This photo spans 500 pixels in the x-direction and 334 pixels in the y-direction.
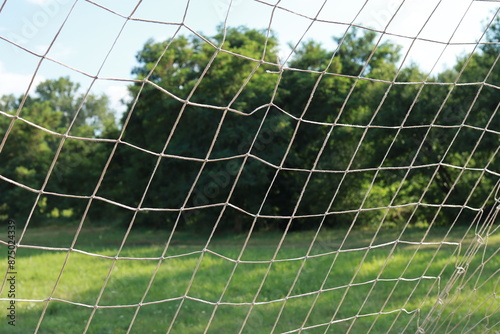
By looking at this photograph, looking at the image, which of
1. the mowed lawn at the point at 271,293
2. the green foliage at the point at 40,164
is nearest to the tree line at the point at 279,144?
the green foliage at the point at 40,164

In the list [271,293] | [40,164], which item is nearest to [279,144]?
[40,164]

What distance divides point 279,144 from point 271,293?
262 inches

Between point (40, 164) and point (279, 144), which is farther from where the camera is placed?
point (40, 164)

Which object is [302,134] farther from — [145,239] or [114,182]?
[114,182]

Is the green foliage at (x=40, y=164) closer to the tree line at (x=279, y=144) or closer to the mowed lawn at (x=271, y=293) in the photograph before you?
the tree line at (x=279, y=144)

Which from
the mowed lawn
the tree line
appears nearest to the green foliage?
the tree line

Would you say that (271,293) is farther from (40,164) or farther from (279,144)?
(40,164)

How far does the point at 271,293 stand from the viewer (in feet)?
16.4

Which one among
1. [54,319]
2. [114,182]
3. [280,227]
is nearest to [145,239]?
[280,227]

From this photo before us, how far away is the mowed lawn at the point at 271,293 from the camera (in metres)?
3.64

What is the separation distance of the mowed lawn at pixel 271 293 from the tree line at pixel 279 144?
272 centimetres

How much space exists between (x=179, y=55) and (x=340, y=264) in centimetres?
736

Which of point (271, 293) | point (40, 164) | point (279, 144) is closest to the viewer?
point (271, 293)

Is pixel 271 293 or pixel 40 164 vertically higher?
pixel 271 293
